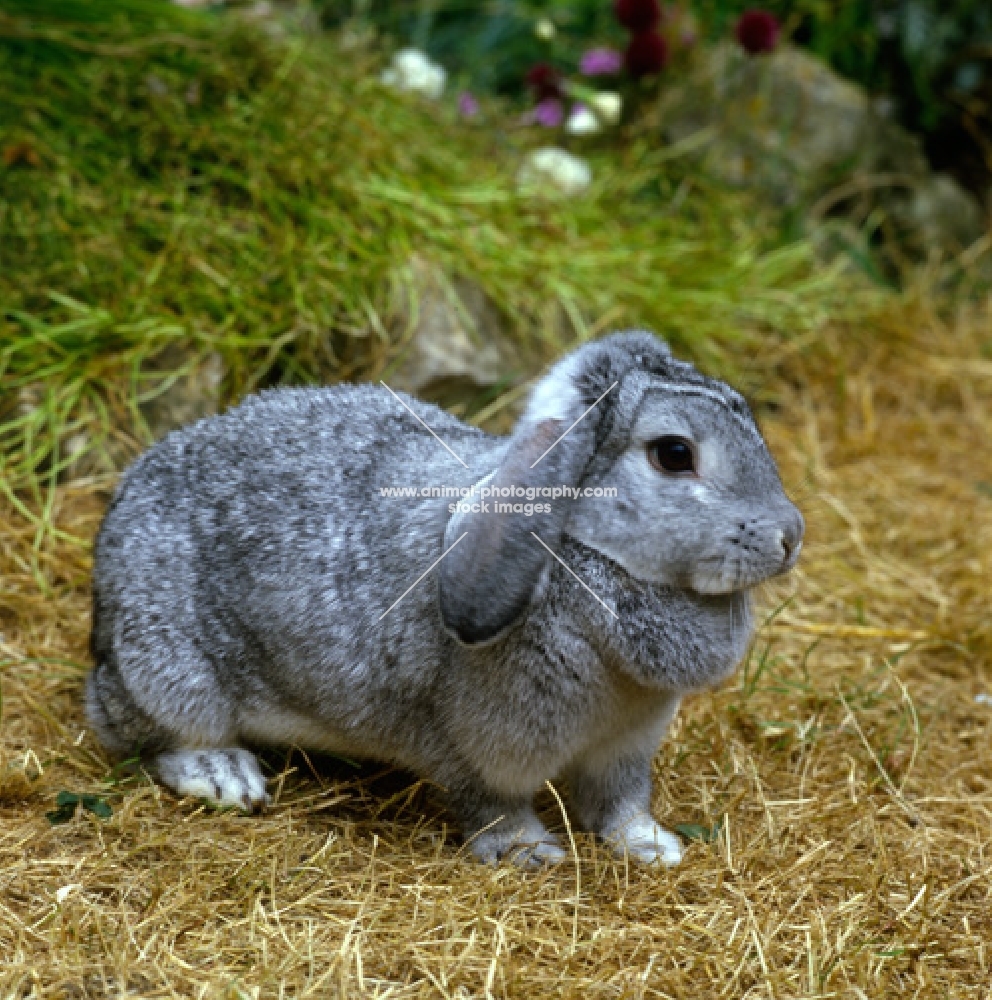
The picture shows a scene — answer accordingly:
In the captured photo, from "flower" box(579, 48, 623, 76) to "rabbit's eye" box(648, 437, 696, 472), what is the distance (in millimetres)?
4480

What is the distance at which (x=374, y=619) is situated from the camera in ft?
10.3

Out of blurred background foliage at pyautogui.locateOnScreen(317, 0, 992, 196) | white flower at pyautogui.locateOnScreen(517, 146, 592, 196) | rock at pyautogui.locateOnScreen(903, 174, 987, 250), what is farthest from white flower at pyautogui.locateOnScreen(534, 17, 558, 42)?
rock at pyautogui.locateOnScreen(903, 174, 987, 250)

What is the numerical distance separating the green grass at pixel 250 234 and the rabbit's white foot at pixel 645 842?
2217 mm

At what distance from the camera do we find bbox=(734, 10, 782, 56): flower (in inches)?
259

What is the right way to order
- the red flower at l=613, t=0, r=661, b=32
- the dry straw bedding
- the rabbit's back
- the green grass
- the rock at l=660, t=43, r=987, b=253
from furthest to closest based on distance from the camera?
the rock at l=660, t=43, r=987, b=253
the red flower at l=613, t=0, r=661, b=32
the green grass
the rabbit's back
the dry straw bedding

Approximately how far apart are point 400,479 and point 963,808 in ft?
6.00

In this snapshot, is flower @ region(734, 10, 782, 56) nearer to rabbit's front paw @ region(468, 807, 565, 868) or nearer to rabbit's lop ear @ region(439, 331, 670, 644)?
rabbit's lop ear @ region(439, 331, 670, 644)

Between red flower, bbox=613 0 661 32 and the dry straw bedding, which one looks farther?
red flower, bbox=613 0 661 32

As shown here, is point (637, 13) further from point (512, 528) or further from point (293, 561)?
point (512, 528)

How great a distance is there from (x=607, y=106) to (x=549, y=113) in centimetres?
31

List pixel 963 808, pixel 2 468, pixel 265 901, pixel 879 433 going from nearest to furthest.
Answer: pixel 265 901 < pixel 963 808 < pixel 2 468 < pixel 879 433

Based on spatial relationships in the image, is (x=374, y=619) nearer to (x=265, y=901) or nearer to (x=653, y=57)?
(x=265, y=901)

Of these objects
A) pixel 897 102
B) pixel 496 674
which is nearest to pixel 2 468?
pixel 496 674

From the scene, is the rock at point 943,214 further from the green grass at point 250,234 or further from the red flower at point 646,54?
the red flower at point 646,54
